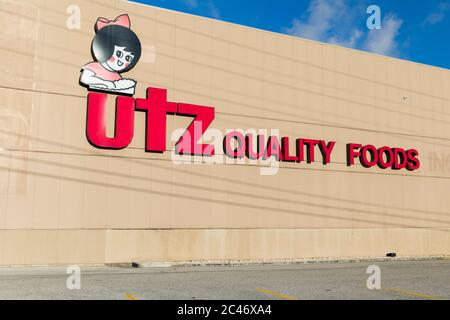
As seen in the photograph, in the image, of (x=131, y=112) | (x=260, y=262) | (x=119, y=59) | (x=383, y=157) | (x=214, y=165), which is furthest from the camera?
(x=383, y=157)

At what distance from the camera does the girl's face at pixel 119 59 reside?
19.6 meters

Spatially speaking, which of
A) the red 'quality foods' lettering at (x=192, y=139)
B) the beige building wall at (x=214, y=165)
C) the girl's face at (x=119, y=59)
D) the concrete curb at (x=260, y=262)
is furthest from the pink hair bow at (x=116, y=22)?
the concrete curb at (x=260, y=262)

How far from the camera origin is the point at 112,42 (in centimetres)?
1969

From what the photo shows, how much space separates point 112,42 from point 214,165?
642cm

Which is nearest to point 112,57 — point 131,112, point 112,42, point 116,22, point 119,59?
point 119,59

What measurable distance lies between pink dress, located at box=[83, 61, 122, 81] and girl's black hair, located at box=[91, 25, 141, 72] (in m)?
0.25

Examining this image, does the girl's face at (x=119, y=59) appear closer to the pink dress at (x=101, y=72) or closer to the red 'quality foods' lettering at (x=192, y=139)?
the pink dress at (x=101, y=72)

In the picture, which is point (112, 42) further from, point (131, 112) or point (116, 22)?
point (131, 112)

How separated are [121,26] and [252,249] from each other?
420 inches

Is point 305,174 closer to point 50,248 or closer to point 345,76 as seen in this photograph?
point 345,76

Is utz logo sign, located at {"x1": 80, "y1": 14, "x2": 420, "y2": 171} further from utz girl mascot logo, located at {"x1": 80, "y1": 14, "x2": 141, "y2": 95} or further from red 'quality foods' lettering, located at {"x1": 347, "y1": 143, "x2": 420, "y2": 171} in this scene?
red 'quality foods' lettering, located at {"x1": 347, "y1": 143, "x2": 420, "y2": 171}

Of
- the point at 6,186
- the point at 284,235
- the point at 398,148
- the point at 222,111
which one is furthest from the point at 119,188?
the point at 398,148

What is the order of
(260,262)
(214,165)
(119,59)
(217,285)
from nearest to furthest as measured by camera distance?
(217,285) < (119,59) < (260,262) < (214,165)

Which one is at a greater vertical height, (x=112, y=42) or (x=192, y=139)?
(x=112, y=42)
